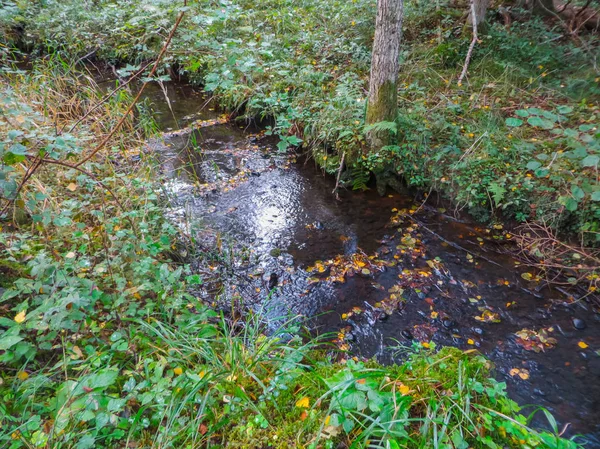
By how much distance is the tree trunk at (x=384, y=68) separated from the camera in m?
3.93

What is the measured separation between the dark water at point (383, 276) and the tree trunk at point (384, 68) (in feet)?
3.69

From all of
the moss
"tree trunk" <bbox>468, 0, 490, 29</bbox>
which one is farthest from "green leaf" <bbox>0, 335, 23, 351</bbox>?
"tree trunk" <bbox>468, 0, 490, 29</bbox>

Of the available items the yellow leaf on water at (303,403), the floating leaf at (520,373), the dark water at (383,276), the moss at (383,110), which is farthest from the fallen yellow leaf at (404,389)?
the moss at (383,110)

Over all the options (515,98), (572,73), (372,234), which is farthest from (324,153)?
(572,73)

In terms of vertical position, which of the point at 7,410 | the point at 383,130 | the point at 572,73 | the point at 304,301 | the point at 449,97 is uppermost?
the point at 572,73

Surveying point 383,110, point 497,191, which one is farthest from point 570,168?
point 383,110

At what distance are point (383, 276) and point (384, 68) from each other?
9.13ft

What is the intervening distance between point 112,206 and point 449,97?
16.9 feet

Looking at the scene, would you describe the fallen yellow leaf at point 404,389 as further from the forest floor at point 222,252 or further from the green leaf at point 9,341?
the green leaf at point 9,341

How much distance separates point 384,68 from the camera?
4219mm

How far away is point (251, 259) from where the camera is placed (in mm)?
3840

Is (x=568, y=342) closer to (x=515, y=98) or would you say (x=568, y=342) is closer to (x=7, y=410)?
(x=515, y=98)

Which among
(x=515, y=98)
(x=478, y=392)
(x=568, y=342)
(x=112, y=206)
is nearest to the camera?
(x=478, y=392)

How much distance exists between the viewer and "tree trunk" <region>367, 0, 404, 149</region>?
12.9 ft
